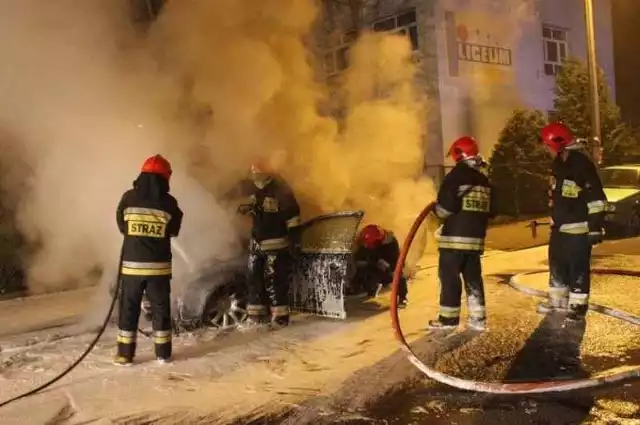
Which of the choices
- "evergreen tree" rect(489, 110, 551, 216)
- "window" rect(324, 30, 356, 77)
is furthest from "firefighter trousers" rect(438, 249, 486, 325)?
"evergreen tree" rect(489, 110, 551, 216)

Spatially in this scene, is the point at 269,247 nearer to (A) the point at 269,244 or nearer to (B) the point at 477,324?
(A) the point at 269,244

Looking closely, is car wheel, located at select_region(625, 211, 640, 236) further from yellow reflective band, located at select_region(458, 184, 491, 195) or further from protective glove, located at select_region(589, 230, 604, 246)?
yellow reflective band, located at select_region(458, 184, 491, 195)

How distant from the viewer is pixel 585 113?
1936 cm

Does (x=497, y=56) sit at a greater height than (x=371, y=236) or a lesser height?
greater

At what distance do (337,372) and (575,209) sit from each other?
2.86 metres

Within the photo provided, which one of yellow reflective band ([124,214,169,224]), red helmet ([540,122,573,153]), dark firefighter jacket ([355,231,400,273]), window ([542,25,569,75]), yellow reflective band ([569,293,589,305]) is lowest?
yellow reflective band ([569,293,589,305])

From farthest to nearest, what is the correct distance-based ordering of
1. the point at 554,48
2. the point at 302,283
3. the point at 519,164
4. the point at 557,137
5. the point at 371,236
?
the point at 554,48, the point at 519,164, the point at 371,236, the point at 302,283, the point at 557,137

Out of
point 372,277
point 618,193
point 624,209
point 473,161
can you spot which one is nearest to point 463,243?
point 473,161

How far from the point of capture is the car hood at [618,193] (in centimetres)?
1364

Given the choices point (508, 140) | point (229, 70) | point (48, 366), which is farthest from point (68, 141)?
point (508, 140)

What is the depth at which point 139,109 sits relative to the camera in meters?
7.67

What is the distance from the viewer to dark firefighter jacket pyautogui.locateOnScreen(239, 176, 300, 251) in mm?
6766

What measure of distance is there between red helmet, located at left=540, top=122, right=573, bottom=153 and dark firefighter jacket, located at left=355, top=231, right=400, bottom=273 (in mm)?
1945

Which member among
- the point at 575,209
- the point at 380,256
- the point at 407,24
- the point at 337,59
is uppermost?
the point at 407,24
